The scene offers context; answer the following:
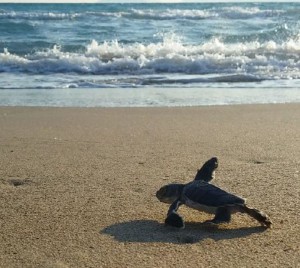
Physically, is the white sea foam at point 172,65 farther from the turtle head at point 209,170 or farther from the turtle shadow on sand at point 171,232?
the turtle shadow on sand at point 171,232

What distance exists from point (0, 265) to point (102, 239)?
48 cm

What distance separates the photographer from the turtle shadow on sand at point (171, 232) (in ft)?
8.11

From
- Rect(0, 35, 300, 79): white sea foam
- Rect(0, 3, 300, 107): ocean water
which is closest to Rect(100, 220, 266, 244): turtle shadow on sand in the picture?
Rect(0, 3, 300, 107): ocean water

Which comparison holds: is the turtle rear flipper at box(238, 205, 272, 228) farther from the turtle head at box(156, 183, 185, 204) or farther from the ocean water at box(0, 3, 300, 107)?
the ocean water at box(0, 3, 300, 107)

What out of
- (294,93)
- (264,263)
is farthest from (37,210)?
(294,93)

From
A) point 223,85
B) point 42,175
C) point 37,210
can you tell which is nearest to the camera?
point 37,210

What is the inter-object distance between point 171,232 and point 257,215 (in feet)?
1.35

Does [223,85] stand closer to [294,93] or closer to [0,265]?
[294,93]

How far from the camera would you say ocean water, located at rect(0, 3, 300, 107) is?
28.7 ft

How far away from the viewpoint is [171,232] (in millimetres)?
2553

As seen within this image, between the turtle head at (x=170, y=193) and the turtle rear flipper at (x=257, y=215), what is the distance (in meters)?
0.34

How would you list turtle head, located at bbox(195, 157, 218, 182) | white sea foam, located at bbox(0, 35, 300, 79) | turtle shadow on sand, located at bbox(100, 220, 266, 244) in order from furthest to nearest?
white sea foam, located at bbox(0, 35, 300, 79), turtle head, located at bbox(195, 157, 218, 182), turtle shadow on sand, located at bbox(100, 220, 266, 244)

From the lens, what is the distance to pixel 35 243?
242 centimetres

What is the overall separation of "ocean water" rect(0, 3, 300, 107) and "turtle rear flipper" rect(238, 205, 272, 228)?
208 inches
